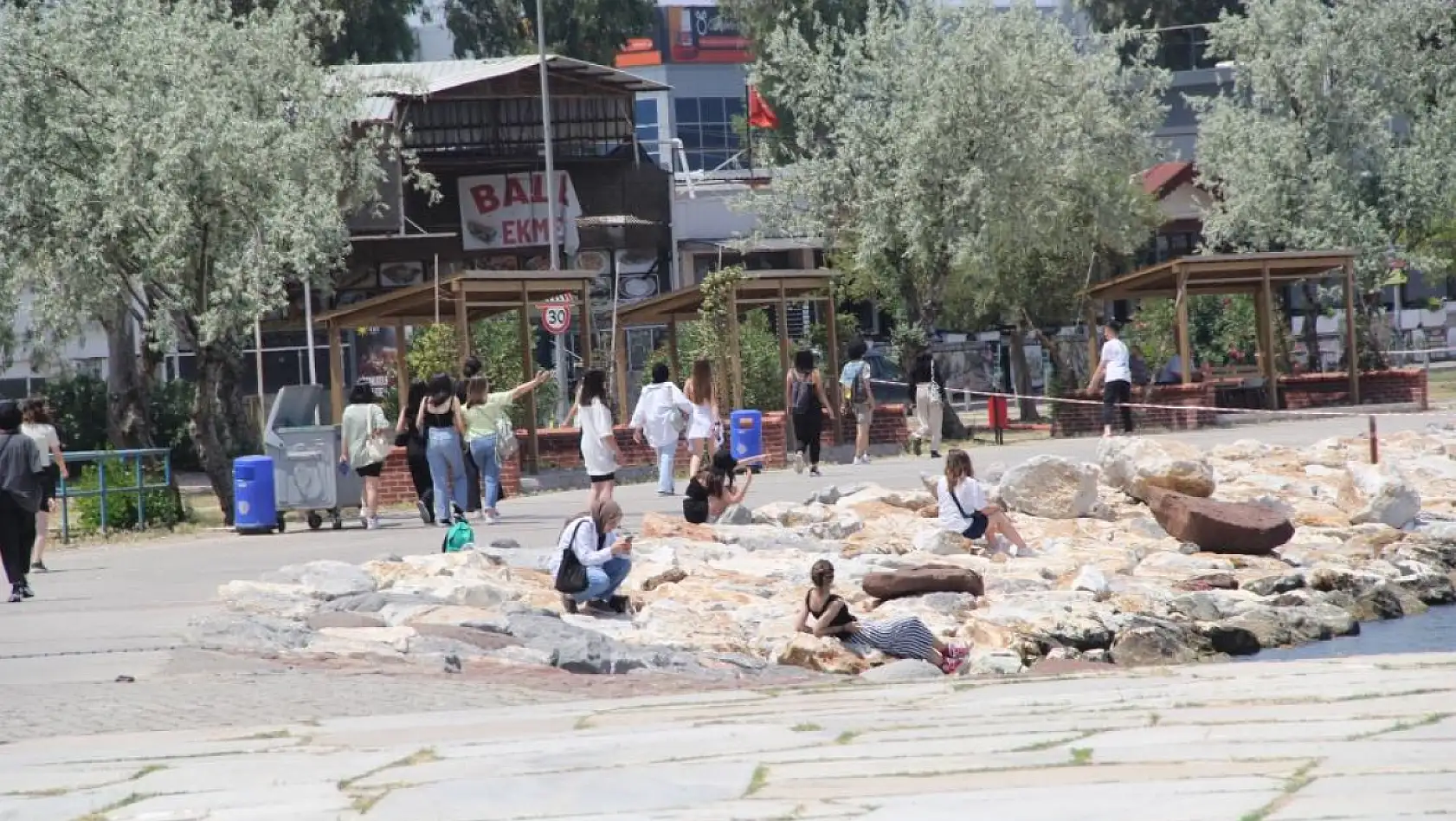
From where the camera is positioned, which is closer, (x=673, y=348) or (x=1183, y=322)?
(x=673, y=348)

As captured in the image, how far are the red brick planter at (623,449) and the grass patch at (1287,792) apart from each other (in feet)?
67.2

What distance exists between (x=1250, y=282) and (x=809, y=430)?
1239 cm

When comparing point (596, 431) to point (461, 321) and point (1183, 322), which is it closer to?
point (461, 321)

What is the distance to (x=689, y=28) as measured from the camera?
281ft

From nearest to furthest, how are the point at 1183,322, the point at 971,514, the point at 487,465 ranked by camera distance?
the point at 971,514 < the point at 487,465 < the point at 1183,322

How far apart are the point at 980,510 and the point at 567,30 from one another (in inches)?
1838

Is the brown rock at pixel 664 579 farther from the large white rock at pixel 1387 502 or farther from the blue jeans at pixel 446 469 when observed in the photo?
the large white rock at pixel 1387 502

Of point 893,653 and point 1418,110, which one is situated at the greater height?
point 1418,110

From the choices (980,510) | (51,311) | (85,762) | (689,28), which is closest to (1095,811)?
(85,762)

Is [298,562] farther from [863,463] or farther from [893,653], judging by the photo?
[863,463]

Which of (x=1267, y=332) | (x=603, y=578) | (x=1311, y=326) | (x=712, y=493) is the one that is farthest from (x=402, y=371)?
(x=1311, y=326)

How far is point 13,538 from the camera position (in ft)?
55.1

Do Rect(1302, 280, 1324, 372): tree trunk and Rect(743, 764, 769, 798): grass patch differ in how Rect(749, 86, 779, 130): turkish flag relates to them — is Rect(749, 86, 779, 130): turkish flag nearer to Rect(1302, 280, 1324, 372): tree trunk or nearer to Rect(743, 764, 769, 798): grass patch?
Rect(1302, 280, 1324, 372): tree trunk

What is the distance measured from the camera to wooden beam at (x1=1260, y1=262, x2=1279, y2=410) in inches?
1417
